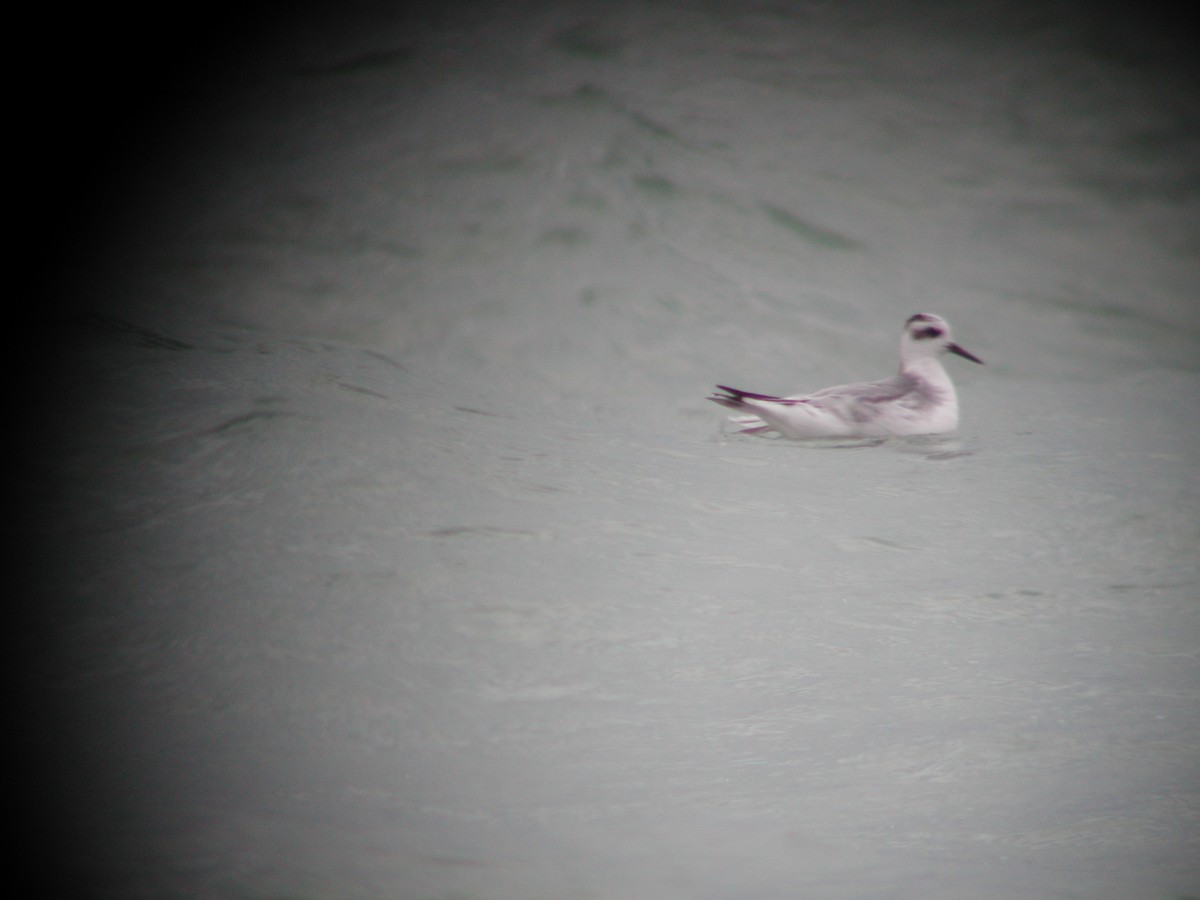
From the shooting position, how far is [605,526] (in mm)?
3576

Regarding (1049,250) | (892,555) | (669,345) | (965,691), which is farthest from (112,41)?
(965,691)

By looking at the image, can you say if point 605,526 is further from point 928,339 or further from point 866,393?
point 928,339

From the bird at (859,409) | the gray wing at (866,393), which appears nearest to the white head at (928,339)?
the bird at (859,409)

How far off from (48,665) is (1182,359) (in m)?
5.81

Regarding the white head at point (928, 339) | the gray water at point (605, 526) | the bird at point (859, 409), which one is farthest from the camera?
the white head at point (928, 339)

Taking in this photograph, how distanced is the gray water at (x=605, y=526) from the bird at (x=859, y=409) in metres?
0.10

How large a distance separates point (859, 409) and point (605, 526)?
158 cm

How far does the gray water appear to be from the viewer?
7.50 feet

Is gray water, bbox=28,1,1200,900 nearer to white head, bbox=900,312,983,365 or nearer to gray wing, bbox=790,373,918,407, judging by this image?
gray wing, bbox=790,373,918,407

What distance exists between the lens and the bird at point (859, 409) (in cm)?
451

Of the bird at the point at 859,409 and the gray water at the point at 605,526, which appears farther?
the bird at the point at 859,409

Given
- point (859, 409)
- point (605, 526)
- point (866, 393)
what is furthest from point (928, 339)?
point (605, 526)

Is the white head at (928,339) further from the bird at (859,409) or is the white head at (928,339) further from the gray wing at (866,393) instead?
the gray wing at (866,393)

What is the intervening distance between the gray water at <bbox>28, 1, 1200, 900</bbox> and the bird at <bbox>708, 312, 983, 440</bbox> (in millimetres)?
99
